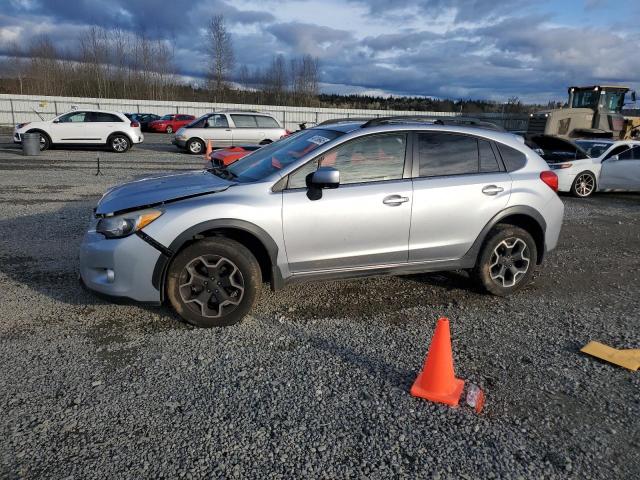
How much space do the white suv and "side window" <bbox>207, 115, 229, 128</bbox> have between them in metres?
3.05

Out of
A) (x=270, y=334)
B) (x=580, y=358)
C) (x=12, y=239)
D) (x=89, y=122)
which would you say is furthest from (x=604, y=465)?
(x=89, y=122)

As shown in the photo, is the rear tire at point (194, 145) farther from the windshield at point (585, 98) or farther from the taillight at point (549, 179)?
the taillight at point (549, 179)

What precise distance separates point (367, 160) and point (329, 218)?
27.2 inches

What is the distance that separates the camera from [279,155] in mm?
4566

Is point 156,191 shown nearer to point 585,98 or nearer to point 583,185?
point 583,185

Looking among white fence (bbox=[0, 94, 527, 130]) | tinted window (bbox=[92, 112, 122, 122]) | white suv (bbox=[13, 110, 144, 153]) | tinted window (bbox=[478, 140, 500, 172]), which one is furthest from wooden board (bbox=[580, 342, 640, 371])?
white fence (bbox=[0, 94, 527, 130])

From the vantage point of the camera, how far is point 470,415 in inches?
116

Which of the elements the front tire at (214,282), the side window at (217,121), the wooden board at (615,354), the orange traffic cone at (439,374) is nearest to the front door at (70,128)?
the side window at (217,121)

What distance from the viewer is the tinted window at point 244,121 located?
19.7m

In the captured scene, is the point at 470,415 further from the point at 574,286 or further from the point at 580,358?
the point at 574,286

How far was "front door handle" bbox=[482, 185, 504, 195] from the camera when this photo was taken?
180 inches

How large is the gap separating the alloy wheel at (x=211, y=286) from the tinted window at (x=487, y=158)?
2.63 m

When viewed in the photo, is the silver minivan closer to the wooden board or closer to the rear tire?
the rear tire

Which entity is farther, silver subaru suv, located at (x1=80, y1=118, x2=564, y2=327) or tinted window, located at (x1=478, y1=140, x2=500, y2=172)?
tinted window, located at (x1=478, y1=140, x2=500, y2=172)
